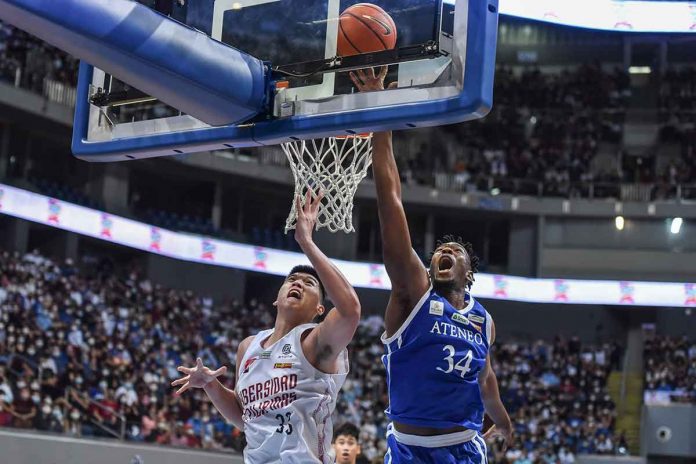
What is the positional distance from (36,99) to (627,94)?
1742 centimetres

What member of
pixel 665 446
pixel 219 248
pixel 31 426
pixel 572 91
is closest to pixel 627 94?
pixel 572 91

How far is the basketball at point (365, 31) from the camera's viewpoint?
4582mm

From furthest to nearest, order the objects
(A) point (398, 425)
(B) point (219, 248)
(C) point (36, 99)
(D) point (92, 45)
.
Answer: (B) point (219, 248), (C) point (36, 99), (A) point (398, 425), (D) point (92, 45)

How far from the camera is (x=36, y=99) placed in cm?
2056

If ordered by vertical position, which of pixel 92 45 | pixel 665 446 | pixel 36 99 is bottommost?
pixel 665 446

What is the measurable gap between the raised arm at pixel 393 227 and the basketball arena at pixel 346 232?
0.5 inches

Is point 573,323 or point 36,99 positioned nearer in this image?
point 36,99

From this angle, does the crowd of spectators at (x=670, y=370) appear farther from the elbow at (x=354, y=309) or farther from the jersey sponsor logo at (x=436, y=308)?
the elbow at (x=354, y=309)

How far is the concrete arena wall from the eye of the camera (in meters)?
14.4

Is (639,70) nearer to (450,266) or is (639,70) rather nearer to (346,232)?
(346,232)

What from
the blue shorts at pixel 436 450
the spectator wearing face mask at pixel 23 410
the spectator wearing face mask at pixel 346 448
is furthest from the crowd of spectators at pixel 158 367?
the blue shorts at pixel 436 450

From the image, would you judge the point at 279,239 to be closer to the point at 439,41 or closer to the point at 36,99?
the point at 36,99

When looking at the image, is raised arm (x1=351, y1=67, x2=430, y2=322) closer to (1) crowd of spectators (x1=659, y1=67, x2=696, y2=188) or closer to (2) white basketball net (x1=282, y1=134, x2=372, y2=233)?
(2) white basketball net (x1=282, y1=134, x2=372, y2=233)

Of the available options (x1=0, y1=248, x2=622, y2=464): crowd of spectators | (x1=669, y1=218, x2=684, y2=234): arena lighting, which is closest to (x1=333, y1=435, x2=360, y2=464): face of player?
(x1=0, y1=248, x2=622, y2=464): crowd of spectators
